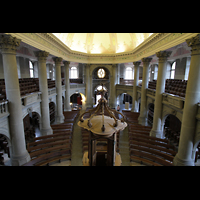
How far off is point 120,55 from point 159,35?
9.62 metres

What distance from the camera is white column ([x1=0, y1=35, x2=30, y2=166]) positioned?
22.8 feet

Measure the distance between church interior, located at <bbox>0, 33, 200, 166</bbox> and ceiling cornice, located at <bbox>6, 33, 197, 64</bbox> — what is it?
0.06m

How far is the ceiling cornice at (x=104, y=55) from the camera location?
8.45m

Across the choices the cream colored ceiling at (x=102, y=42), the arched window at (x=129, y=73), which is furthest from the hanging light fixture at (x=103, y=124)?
the arched window at (x=129, y=73)

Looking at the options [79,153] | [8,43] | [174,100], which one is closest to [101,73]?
[174,100]

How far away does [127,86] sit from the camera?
805 inches

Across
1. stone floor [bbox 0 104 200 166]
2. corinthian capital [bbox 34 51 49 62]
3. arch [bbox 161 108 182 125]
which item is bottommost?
stone floor [bbox 0 104 200 166]

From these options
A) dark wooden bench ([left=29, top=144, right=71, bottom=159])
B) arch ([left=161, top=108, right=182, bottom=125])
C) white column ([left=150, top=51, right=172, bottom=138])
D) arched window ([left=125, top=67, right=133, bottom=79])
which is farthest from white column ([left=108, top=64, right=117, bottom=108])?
dark wooden bench ([left=29, top=144, right=71, bottom=159])

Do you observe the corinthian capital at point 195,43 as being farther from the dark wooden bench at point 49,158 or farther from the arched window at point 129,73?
the arched window at point 129,73

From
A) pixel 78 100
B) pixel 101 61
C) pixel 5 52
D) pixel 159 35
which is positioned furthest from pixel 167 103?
pixel 78 100

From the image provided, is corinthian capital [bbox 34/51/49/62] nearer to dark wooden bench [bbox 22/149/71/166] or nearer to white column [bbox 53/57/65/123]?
white column [bbox 53/57/65/123]

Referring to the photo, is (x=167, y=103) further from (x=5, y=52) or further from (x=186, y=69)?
(x=5, y=52)

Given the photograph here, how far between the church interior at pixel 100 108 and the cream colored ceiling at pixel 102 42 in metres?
0.13

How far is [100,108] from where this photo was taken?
4215 mm
